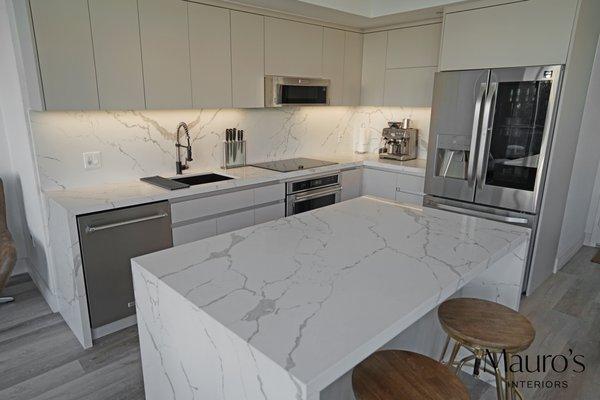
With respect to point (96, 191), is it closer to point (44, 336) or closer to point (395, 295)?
point (44, 336)

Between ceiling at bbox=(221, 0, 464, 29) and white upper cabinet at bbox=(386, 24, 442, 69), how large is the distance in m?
0.11

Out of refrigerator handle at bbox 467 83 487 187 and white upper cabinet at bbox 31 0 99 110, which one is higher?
white upper cabinet at bbox 31 0 99 110

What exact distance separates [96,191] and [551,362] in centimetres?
322

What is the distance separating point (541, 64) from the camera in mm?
2969

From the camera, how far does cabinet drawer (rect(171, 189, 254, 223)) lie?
286 centimetres

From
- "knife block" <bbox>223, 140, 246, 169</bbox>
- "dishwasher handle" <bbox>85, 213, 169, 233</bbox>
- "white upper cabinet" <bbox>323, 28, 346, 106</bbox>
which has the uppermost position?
"white upper cabinet" <bbox>323, 28, 346, 106</bbox>

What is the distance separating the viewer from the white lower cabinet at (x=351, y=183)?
13.4 ft

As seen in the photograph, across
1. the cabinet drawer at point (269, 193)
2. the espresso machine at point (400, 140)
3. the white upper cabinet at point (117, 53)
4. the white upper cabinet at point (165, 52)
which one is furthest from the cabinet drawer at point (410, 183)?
the white upper cabinet at point (117, 53)

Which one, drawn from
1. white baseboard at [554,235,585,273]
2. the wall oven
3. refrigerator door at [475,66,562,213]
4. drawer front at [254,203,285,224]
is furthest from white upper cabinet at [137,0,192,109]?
white baseboard at [554,235,585,273]

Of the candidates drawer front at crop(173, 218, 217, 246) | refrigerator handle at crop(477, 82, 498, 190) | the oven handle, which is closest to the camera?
drawer front at crop(173, 218, 217, 246)

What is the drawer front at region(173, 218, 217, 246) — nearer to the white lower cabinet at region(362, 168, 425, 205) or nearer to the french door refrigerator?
the white lower cabinet at region(362, 168, 425, 205)

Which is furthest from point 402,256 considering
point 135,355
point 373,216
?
point 135,355

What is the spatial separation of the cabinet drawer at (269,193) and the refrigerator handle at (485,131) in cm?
164

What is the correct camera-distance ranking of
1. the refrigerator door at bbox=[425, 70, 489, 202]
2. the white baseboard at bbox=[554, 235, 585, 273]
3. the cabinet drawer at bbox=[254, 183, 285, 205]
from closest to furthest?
1. the refrigerator door at bbox=[425, 70, 489, 202]
2. the cabinet drawer at bbox=[254, 183, 285, 205]
3. the white baseboard at bbox=[554, 235, 585, 273]
